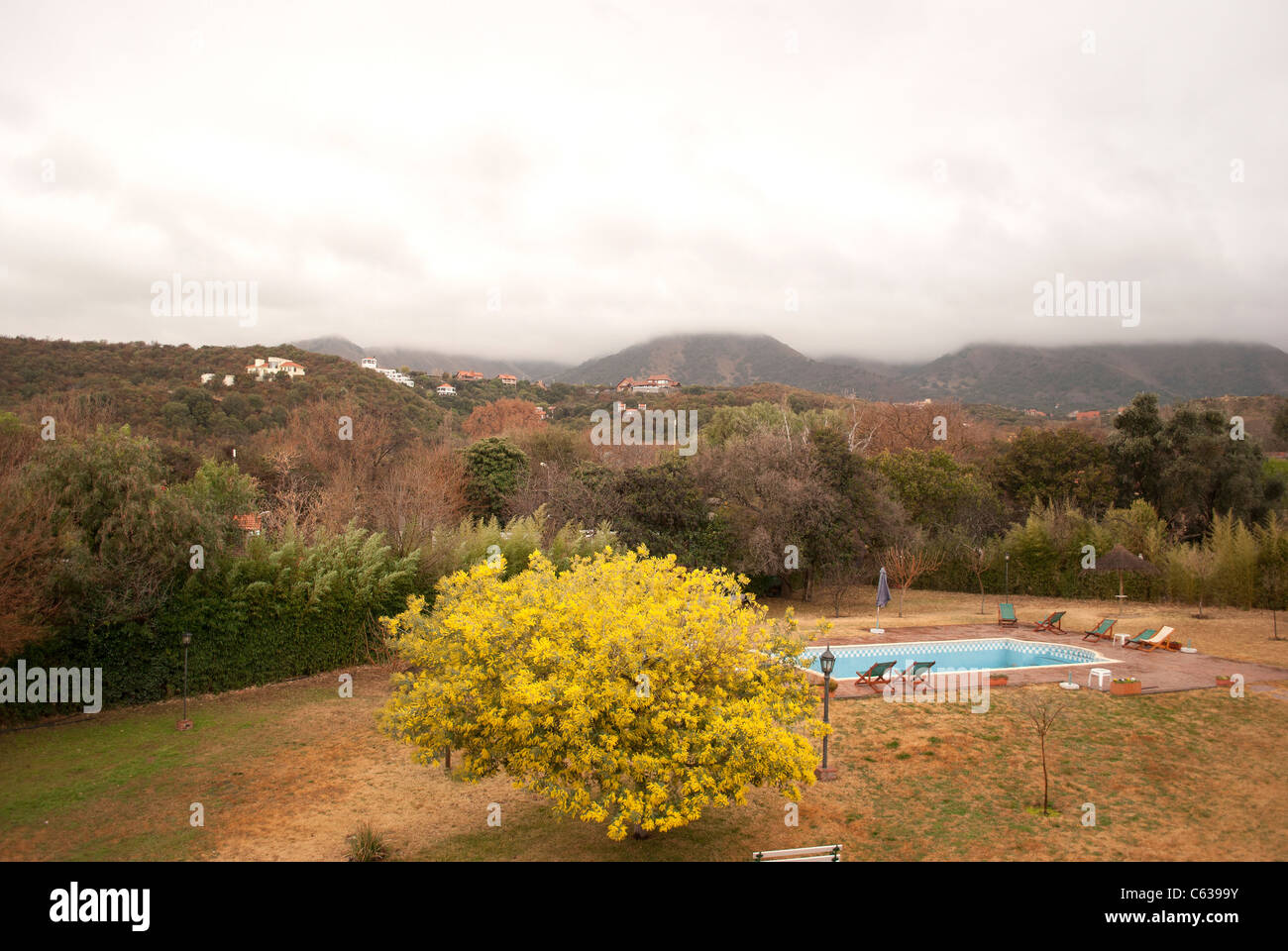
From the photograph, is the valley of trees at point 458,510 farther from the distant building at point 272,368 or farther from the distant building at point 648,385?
the distant building at point 648,385

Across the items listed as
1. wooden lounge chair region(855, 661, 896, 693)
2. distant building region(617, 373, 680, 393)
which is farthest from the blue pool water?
distant building region(617, 373, 680, 393)

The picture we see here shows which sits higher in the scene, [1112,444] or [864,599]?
[1112,444]

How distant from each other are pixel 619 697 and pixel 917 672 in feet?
32.4

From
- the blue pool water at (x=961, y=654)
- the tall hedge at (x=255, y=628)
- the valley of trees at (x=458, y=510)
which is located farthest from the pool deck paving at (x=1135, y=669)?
the tall hedge at (x=255, y=628)

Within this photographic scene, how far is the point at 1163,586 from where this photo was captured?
2306cm

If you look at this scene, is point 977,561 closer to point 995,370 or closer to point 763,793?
point 763,793

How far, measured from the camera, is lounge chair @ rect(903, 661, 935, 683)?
14064 millimetres

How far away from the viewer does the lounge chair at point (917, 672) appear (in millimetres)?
14064

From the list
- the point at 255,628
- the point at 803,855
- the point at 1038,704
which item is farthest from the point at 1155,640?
the point at 255,628

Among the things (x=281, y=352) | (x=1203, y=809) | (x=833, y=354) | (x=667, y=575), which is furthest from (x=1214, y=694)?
(x=833, y=354)

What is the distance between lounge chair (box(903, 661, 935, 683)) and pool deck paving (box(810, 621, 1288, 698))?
928 millimetres

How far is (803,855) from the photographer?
23.0ft

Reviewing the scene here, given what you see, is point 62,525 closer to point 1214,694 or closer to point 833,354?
point 1214,694

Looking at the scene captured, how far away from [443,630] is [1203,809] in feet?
31.2
